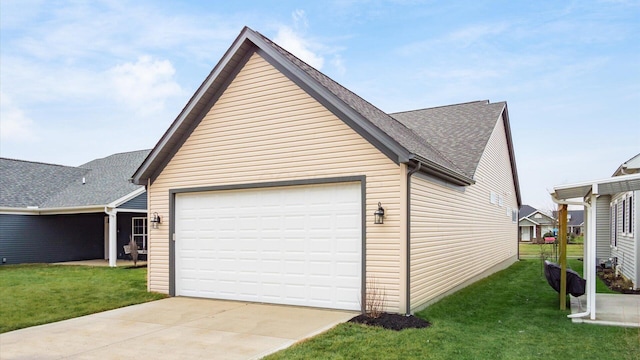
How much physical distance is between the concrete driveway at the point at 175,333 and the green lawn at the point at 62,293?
25.3 inches

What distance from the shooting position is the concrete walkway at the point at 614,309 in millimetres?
7578

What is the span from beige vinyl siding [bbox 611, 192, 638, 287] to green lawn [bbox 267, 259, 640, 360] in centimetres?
381

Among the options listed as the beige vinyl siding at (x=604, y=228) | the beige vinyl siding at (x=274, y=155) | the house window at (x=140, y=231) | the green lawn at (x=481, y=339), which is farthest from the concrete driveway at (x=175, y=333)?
the beige vinyl siding at (x=604, y=228)

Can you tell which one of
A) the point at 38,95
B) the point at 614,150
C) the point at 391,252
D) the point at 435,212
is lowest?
the point at 391,252

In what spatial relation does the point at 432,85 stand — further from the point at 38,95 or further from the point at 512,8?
the point at 38,95

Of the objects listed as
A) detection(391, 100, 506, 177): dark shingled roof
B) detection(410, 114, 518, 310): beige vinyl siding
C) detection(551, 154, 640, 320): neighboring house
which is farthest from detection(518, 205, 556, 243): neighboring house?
detection(391, 100, 506, 177): dark shingled roof

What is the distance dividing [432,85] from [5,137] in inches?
905

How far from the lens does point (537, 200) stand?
187 feet

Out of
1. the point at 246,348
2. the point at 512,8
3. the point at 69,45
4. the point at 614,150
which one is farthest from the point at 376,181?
the point at 614,150

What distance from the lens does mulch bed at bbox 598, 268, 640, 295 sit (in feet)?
36.2

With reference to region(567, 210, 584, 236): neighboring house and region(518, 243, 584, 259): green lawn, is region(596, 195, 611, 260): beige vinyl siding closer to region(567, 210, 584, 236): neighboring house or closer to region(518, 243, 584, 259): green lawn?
region(518, 243, 584, 259): green lawn

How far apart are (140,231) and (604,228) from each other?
2008cm

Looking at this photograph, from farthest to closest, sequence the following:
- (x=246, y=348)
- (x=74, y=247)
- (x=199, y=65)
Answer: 1. (x=74, y=247)
2. (x=199, y=65)
3. (x=246, y=348)

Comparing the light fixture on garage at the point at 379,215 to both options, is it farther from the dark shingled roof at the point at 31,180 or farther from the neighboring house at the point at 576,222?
the neighboring house at the point at 576,222
